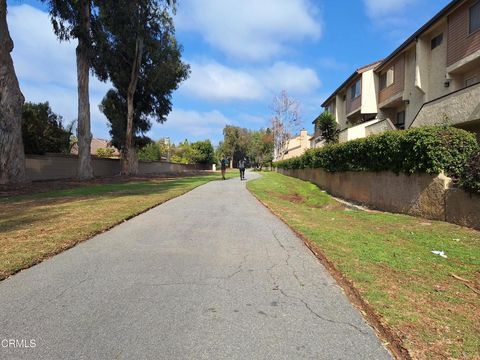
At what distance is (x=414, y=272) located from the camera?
6.07 metres

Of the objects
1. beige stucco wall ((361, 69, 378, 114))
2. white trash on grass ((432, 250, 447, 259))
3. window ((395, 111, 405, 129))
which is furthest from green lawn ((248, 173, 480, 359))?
beige stucco wall ((361, 69, 378, 114))

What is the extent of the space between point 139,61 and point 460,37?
78.8 ft

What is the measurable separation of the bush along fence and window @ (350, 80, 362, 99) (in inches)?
634

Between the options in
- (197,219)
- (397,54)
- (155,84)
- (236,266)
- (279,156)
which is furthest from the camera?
(279,156)

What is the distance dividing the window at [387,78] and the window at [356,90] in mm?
2251

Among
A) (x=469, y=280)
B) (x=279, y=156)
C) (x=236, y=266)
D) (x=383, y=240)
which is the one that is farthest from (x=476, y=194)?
(x=279, y=156)

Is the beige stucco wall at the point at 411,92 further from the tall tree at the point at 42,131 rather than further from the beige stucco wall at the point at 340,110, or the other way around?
the tall tree at the point at 42,131

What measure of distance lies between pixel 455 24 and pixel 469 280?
57.4 feet

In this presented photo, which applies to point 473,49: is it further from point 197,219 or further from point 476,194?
point 197,219

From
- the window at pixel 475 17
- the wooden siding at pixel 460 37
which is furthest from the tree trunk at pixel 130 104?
the window at pixel 475 17

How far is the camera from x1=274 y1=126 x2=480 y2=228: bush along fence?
10180mm

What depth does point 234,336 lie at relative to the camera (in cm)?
391

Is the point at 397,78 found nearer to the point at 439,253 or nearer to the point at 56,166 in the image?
the point at 439,253

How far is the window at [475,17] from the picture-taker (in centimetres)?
1777
